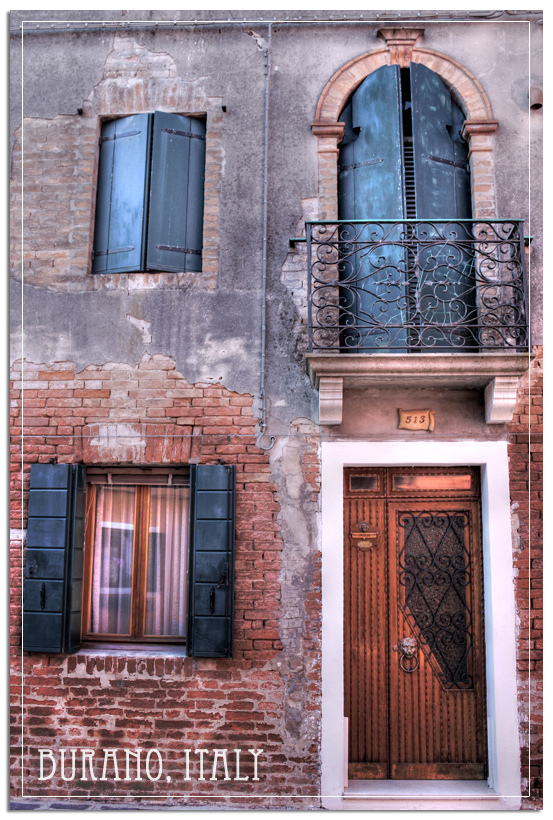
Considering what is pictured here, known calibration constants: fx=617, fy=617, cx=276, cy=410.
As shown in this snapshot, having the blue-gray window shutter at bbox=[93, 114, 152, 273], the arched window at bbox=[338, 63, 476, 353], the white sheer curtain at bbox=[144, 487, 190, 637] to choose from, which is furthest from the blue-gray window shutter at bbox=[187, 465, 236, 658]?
the blue-gray window shutter at bbox=[93, 114, 152, 273]

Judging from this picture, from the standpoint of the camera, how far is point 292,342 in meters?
5.46

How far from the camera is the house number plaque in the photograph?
532cm

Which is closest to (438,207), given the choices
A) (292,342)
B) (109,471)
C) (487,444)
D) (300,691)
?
(292,342)

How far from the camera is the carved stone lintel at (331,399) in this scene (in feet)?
16.6

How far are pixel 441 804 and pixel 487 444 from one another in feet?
9.40

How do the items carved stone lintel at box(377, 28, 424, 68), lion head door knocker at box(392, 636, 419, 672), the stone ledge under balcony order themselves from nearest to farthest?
the stone ledge under balcony → lion head door knocker at box(392, 636, 419, 672) → carved stone lintel at box(377, 28, 424, 68)

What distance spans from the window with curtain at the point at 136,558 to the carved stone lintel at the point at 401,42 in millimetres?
4410

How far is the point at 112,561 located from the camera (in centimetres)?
546

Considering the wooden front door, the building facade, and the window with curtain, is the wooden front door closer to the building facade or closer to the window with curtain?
the building facade

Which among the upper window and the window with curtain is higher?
the upper window

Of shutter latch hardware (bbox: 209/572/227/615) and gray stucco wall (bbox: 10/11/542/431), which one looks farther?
gray stucco wall (bbox: 10/11/542/431)

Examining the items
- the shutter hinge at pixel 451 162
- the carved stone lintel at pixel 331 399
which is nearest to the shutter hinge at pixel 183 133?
Result: the shutter hinge at pixel 451 162

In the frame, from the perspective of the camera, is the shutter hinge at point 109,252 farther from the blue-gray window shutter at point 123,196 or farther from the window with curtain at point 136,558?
the window with curtain at point 136,558

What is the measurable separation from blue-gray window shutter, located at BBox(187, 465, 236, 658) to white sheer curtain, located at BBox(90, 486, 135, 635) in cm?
66
